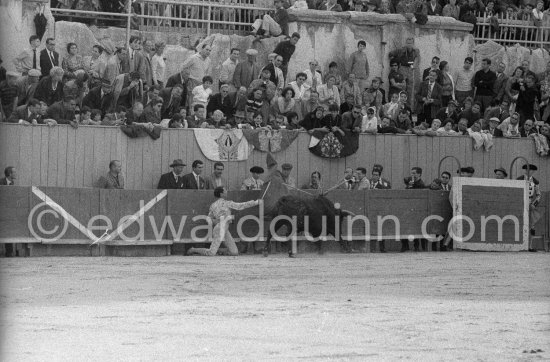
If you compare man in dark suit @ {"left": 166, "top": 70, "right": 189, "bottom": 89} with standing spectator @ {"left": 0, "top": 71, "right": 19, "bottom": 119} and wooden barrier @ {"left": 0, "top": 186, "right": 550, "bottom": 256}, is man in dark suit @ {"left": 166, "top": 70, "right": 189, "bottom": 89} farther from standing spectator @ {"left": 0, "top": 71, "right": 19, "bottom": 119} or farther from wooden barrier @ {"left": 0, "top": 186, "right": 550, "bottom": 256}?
standing spectator @ {"left": 0, "top": 71, "right": 19, "bottom": 119}

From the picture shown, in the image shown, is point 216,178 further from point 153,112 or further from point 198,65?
point 198,65

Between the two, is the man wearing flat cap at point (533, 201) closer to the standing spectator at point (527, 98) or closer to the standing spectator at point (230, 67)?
the standing spectator at point (527, 98)

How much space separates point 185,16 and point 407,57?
14.8 ft

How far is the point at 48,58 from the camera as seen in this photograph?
2405 cm

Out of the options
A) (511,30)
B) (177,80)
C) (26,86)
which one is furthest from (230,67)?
(511,30)

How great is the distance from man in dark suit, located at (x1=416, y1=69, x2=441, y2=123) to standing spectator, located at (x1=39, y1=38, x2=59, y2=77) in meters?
7.21

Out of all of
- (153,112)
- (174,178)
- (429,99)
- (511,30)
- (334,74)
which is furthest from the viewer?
(511,30)

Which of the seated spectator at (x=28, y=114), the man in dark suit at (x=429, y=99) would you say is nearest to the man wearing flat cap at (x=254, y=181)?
the seated spectator at (x=28, y=114)

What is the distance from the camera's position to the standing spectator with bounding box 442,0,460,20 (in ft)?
102

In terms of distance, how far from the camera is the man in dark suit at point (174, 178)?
23.4 m

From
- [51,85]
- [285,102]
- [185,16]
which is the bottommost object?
[285,102]

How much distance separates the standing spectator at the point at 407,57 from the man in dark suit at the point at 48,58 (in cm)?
760

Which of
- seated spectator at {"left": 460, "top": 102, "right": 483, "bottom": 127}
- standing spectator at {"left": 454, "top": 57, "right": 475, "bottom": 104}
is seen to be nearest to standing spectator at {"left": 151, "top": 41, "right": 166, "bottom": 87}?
seated spectator at {"left": 460, "top": 102, "right": 483, "bottom": 127}

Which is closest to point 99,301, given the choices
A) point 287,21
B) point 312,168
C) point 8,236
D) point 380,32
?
point 8,236
